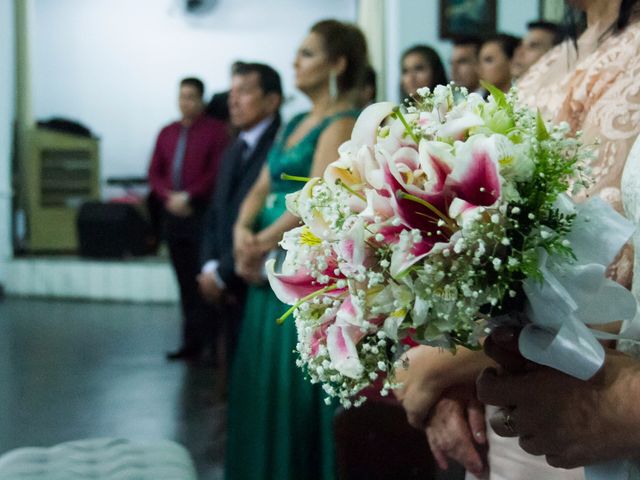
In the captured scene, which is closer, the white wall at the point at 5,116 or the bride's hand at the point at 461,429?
the bride's hand at the point at 461,429

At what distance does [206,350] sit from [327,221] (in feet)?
18.5

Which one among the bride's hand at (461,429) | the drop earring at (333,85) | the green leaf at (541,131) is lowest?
the bride's hand at (461,429)

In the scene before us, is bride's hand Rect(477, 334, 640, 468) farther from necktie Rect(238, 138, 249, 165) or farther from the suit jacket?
necktie Rect(238, 138, 249, 165)

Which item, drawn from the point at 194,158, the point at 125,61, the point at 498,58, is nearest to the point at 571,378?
the point at 498,58

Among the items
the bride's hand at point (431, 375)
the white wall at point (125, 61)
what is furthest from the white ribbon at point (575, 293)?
the white wall at point (125, 61)

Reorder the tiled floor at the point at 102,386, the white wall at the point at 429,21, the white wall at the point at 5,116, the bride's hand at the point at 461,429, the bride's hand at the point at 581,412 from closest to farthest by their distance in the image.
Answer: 1. the bride's hand at the point at 581,412
2. the bride's hand at the point at 461,429
3. the tiled floor at the point at 102,386
4. the white wall at the point at 429,21
5. the white wall at the point at 5,116

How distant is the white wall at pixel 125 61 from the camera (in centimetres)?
1221

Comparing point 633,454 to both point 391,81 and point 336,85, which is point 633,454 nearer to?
point 336,85

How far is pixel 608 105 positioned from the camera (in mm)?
1356

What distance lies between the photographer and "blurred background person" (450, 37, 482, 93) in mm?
5055

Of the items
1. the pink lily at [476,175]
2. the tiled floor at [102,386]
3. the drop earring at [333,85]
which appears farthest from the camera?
the tiled floor at [102,386]

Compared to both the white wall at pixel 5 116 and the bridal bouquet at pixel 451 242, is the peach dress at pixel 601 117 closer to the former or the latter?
the bridal bouquet at pixel 451 242

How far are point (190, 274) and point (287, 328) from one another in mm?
3356

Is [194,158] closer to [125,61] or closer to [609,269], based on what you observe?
[609,269]
